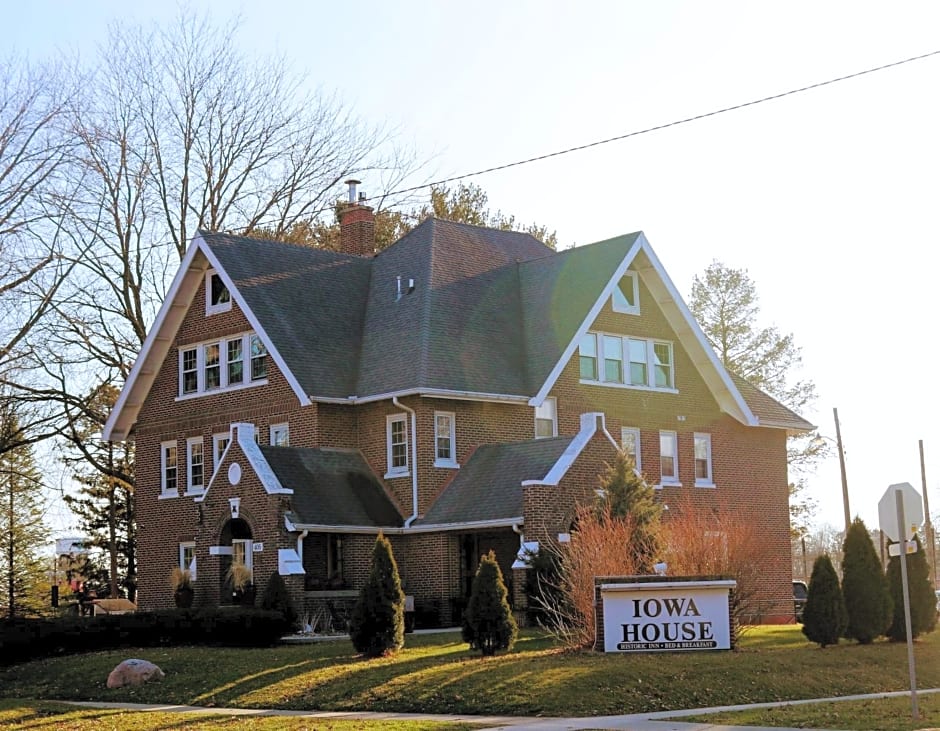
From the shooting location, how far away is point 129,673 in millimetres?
27328

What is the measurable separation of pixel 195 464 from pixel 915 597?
20.7 meters

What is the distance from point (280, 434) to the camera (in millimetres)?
40000

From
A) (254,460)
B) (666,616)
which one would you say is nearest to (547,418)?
(254,460)

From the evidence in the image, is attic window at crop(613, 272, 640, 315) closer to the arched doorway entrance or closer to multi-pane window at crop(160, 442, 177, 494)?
the arched doorway entrance

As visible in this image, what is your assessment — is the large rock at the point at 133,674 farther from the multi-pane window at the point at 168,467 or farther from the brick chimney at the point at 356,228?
the brick chimney at the point at 356,228

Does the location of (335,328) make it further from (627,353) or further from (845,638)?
(845,638)

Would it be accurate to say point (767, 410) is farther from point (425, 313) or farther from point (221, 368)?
point (221, 368)

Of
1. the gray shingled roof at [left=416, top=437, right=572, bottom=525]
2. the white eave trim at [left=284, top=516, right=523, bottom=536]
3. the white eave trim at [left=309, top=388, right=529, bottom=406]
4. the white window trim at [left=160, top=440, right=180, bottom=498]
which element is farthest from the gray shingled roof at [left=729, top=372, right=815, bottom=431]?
the white window trim at [left=160, top=440, right=180, bottom=498]

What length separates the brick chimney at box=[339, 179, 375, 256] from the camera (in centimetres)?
4659

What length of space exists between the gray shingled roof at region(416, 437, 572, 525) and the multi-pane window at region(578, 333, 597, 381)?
3.87 m

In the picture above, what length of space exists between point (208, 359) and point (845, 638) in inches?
789

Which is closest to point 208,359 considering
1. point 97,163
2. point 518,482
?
point 97,163

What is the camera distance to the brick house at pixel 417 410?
36.6 meters

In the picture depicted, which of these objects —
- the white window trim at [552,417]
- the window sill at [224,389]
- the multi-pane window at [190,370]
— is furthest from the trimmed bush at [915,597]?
the multi-pane window at [190,370]
